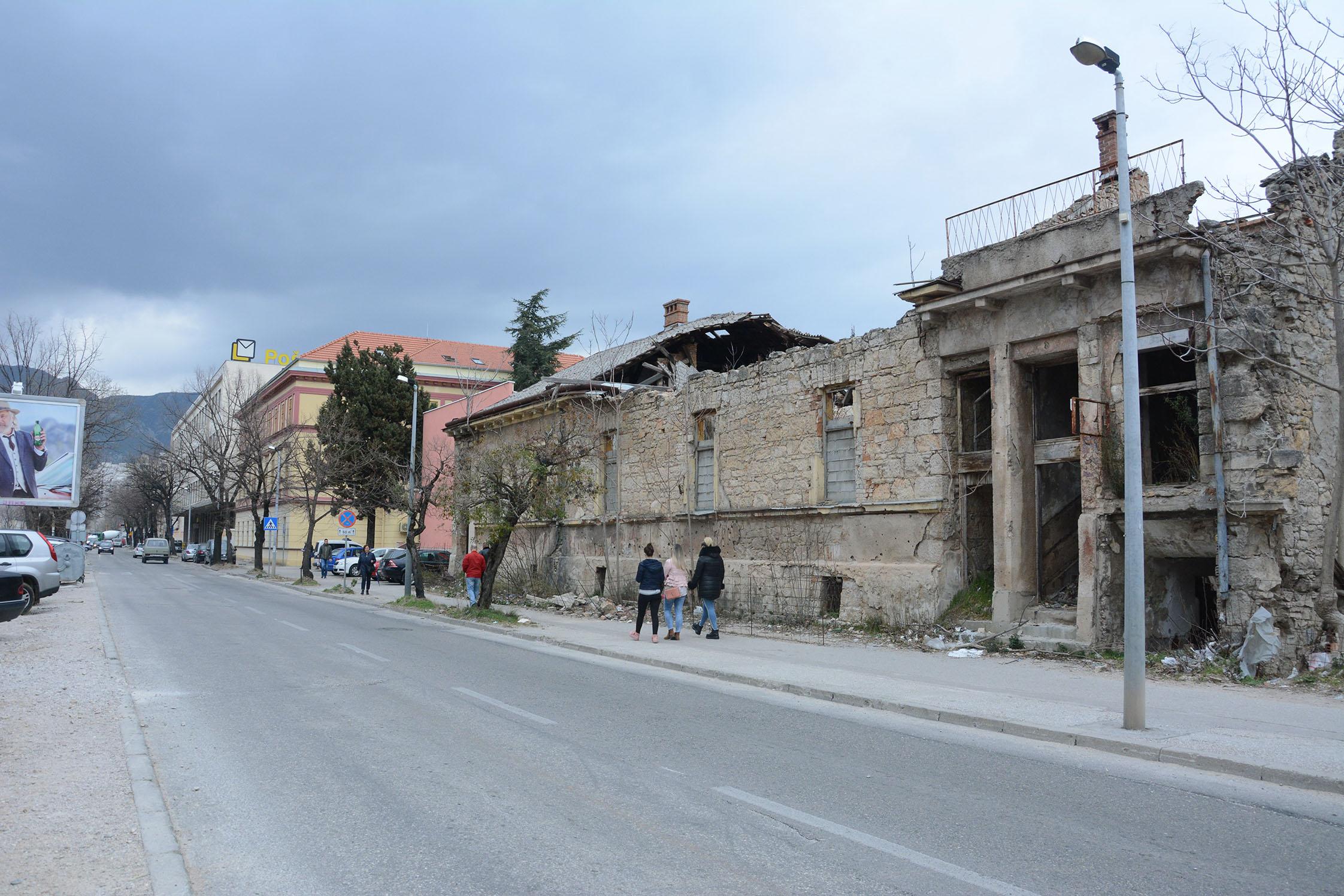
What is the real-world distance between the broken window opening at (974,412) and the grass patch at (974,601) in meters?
2.31

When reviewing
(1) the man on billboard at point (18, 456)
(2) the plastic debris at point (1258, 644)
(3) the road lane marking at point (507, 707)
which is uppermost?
(1) the man on billboard at point (18, 456)

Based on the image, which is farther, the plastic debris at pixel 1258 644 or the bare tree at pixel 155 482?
the bare tree at pixel 155 482

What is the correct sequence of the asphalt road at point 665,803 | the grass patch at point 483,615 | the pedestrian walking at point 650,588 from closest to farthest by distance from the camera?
the asphalt road at point 665,803, the pedestrian walking at point 650,588, the grass patch at point 483,615

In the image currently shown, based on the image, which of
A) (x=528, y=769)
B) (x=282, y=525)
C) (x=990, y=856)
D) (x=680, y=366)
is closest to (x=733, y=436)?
(x=680, y=366)

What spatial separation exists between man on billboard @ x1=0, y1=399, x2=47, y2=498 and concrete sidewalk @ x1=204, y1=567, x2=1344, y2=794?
13286 mm

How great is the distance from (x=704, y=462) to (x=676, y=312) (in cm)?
955

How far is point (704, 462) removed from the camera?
23.0m

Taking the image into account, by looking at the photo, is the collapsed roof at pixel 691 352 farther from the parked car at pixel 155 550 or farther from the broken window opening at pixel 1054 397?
the parked car at pixel 155 550

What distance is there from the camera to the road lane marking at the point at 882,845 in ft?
15.5

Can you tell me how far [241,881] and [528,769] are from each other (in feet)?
8.36

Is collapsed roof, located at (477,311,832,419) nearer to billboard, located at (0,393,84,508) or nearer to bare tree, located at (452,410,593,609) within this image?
bare tree, located at (452,410,593,609)

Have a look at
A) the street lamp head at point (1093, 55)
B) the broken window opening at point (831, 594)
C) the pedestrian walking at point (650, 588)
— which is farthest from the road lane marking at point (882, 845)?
the broken window opening at point (831, 594)

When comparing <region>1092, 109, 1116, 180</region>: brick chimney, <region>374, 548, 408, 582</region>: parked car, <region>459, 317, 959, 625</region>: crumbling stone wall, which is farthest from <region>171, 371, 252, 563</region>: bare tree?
<region>1092, 109, 1116, 180</region>: brick chimney

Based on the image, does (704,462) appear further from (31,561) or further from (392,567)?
(392,567)
